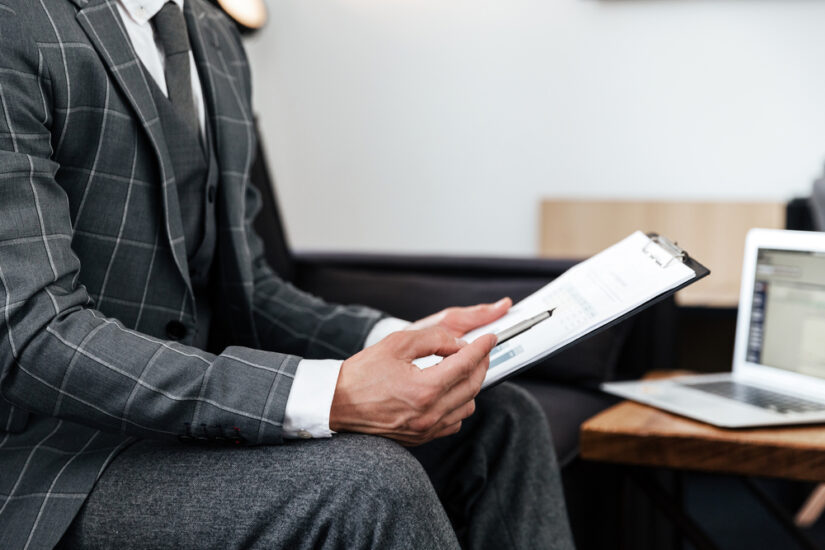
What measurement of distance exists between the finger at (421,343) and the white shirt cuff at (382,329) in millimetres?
245

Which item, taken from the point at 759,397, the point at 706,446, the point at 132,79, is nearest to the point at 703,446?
the point at 706,446

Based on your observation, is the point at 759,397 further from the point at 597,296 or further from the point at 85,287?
the point at 85,287

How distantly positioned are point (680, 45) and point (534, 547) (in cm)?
194

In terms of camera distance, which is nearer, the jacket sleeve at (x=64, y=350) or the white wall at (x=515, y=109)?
the jacket sleeve at (x=64, y=350)

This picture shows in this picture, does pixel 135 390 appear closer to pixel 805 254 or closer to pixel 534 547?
pixel 534 547

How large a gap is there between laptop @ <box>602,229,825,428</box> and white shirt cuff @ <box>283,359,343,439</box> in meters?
0.56

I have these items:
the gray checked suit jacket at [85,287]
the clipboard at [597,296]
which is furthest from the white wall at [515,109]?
the gray checked suit jacket at [85,287]

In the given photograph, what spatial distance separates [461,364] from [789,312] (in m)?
0.70

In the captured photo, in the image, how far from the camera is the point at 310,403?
2.45ft

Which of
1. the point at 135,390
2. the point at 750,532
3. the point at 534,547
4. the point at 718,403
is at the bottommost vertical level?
the point at 750,532

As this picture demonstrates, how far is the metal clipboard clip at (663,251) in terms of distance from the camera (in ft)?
2.93

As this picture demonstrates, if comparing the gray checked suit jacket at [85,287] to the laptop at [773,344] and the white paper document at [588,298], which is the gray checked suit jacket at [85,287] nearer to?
the white paper document at [588,298]

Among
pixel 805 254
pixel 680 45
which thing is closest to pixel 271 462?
pixel 805 254

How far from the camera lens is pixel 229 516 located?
0.74 metres
